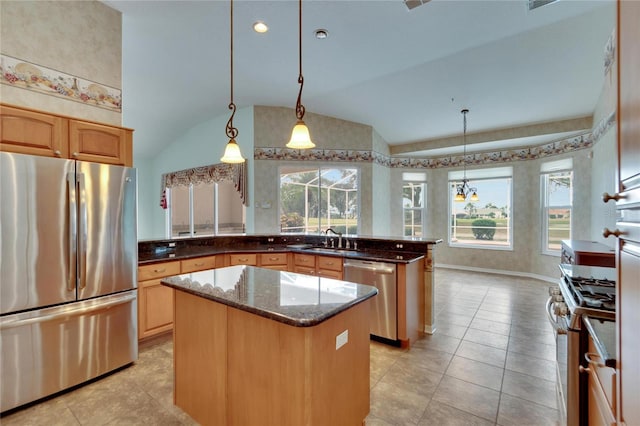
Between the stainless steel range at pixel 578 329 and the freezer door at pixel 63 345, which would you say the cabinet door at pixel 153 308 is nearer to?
the freezer door at pixel 63 345

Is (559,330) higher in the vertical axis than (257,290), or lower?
lower

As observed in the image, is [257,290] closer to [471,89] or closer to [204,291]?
[204,291]

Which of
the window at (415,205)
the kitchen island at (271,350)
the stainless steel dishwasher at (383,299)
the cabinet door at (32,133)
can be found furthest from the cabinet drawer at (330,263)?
the window at (415,205)

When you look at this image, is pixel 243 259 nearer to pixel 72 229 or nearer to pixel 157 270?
pixel 157 270

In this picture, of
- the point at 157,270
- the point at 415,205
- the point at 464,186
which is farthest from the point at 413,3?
the point at 415,205

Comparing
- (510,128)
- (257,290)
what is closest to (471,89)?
(510,128)

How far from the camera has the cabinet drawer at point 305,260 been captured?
147 inches

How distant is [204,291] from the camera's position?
1.71 meters

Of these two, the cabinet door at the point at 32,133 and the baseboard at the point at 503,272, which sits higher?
the cabinet door at the point at 32,133

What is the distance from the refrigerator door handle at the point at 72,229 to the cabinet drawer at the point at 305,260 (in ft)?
7.66

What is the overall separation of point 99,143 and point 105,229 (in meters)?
0.74

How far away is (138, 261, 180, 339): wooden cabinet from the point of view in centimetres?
297

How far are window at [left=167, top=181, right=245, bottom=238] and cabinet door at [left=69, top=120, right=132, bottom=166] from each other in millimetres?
2994

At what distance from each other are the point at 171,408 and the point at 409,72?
4.60 meters
